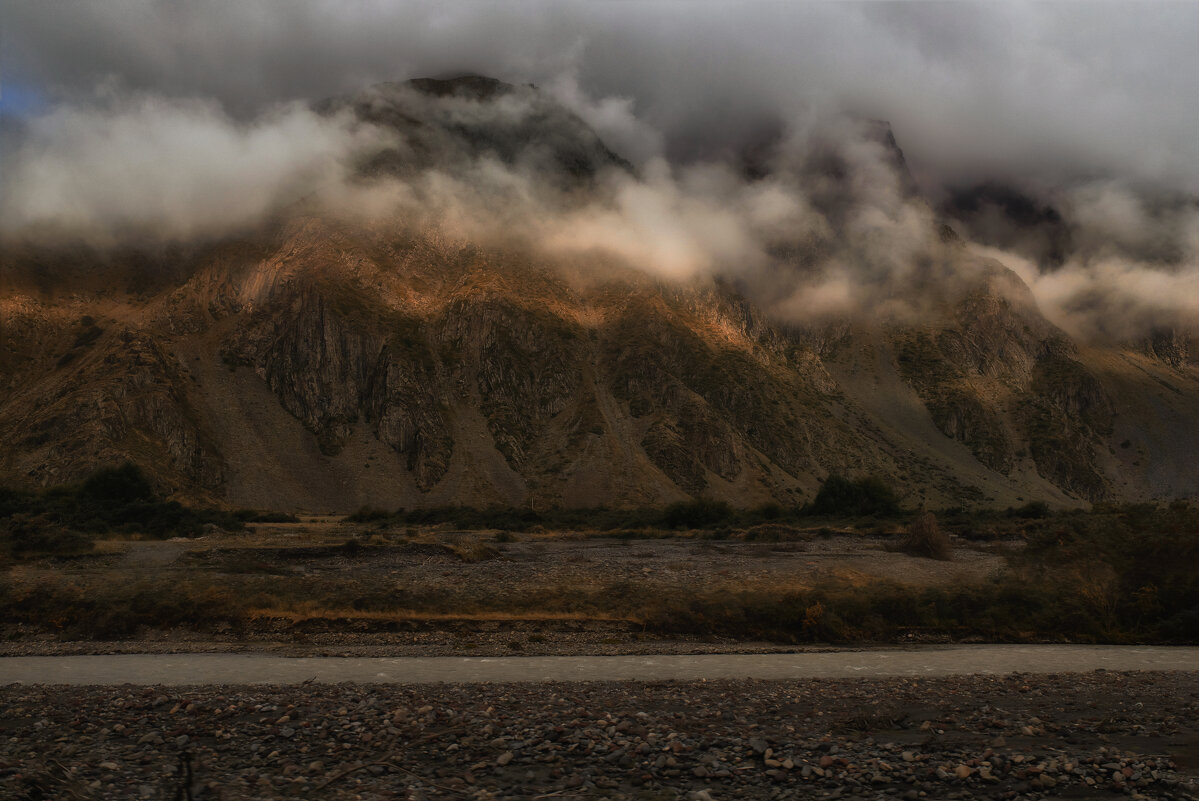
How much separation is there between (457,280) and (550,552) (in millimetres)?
110775

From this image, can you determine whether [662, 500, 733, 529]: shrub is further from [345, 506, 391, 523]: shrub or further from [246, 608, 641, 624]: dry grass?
[246, 608, 641, 624]: dry grass

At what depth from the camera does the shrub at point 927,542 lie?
52906 mm

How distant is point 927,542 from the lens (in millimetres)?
54000

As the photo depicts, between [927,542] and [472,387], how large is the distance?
10369cm

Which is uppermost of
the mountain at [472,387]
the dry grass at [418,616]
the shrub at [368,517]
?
the mountain at [472,387]

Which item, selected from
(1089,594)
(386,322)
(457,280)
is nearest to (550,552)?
(1089,594)

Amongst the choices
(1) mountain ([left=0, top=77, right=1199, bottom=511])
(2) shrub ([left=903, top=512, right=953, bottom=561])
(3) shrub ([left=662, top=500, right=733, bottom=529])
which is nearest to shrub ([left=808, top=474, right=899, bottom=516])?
(3) shrub ([left=662, top=500, right=733, bottom=529])

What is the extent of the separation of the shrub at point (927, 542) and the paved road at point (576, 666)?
2572 centimetres

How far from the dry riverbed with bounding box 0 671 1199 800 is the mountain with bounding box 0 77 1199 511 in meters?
99.9

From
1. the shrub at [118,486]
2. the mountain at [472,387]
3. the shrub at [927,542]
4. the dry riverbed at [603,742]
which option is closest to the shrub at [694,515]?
the mountain at [472,387]

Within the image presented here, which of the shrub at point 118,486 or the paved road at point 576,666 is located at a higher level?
the shrub at point 118,486

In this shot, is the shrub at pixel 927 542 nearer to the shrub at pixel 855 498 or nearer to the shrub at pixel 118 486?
the shrub at pixel 855 498

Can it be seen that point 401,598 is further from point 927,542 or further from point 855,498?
point 855,498

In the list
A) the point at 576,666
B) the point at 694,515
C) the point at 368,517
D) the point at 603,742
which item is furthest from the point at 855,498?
the point at 603,742
